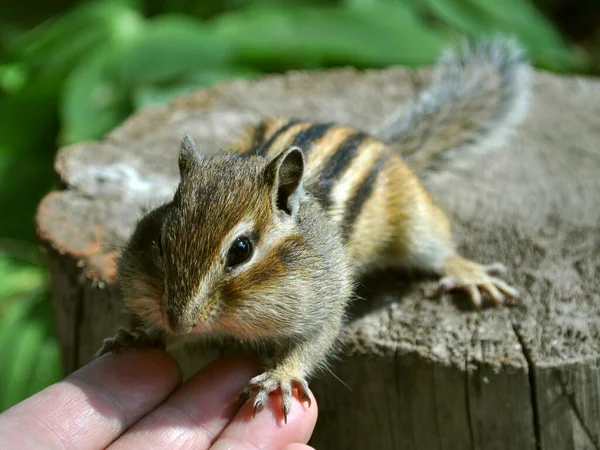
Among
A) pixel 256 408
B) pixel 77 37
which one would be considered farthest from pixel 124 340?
pixel 77 37

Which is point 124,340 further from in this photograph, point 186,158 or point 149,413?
point 186,158

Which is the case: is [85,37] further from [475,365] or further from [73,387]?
[475,365]

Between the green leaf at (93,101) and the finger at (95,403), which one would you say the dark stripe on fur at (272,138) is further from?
the green leaf at (93,101)

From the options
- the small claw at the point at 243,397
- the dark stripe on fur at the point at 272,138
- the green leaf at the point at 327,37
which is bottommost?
the small claw at the point at 243,397

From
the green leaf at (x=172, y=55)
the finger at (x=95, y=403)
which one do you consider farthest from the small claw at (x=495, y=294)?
the green leaf at (x=172, y=55)

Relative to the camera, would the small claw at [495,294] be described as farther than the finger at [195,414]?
Yes

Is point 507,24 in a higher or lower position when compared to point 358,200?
lower
